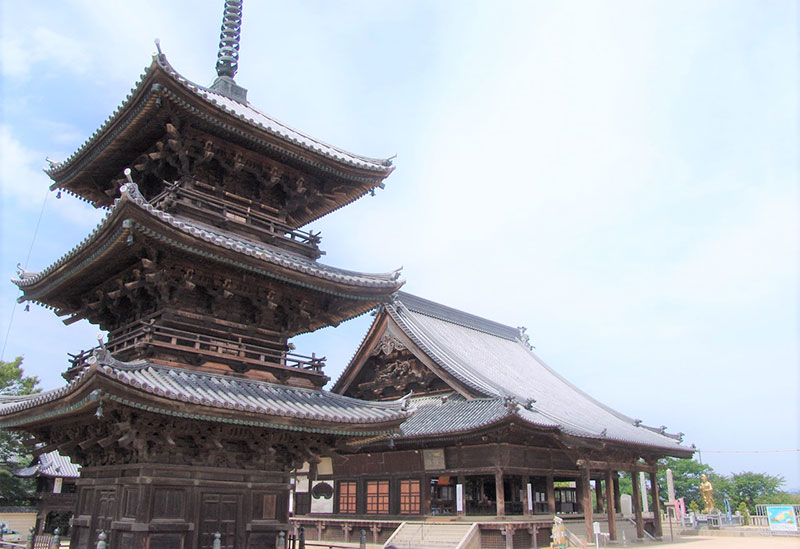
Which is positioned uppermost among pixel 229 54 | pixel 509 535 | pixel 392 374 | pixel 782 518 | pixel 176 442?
pixel 229 54

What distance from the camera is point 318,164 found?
18.3m

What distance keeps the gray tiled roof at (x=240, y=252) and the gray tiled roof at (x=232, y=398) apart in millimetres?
3200

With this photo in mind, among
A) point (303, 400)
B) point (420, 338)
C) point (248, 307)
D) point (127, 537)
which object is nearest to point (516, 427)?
point (420, 338)

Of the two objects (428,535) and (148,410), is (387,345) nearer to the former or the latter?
(428,535)

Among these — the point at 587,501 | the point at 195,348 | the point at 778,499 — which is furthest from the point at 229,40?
the point at 778,499

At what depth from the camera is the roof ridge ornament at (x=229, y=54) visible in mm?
20844

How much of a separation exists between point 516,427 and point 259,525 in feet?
38.0

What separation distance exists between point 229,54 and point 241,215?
7255 millimetres

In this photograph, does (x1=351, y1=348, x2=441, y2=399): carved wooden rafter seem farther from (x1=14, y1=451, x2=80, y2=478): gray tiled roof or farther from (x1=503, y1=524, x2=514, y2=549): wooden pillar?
(x1=14, y1=451, x2=80, y2=478): gray tiled roof

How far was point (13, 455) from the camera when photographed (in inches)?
1602

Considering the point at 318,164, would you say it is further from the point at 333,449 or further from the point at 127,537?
the point at 127,537

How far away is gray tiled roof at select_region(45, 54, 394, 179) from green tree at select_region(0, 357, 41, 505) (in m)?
27.9

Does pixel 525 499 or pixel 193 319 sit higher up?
pixel 193 319

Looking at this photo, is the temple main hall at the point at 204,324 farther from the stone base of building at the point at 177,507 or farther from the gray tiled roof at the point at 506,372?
the gray tiled roof at the point at 506,372
